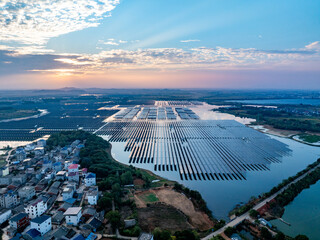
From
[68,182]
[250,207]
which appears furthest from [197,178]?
[68,182]

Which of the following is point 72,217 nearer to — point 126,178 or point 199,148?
point 126,178

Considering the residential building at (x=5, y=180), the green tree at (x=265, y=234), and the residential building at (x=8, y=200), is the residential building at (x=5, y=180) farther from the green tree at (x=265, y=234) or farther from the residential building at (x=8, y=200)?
the green tree at (x=265, y=234)

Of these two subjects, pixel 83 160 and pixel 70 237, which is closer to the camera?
pixel 70 237

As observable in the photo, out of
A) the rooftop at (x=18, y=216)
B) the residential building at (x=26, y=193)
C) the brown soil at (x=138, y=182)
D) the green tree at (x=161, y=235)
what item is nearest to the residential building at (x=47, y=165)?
the residential building at (x=26, y=193)

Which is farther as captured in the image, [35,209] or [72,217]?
[35,209]

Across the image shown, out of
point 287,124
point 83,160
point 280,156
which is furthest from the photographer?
point 287,124

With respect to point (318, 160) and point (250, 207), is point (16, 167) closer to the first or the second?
point (250, 207)

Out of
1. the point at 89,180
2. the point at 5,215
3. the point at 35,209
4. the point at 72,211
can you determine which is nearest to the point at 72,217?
the point at 72,211
